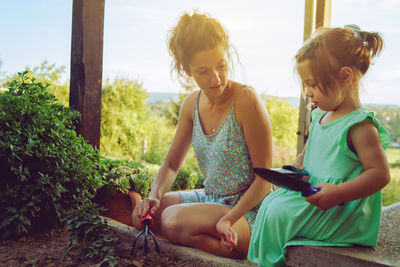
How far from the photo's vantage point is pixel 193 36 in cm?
207

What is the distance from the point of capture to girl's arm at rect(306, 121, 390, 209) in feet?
4.48

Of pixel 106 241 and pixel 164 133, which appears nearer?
pixel 106 241

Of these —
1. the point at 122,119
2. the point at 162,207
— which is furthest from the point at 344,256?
the point at 122,119

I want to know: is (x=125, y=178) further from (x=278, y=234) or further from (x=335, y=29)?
(x=335, y=29)

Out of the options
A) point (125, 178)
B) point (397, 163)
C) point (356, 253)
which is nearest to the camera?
point (356, 253)

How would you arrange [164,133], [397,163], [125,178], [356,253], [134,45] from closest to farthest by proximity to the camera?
1. [356,253]
2. [125,178]
3. [397,163]
4. [164,133]
5. [134,45]

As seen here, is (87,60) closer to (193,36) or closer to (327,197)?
(193,36)

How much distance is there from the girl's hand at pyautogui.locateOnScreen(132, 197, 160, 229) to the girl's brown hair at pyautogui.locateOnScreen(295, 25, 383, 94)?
117cm

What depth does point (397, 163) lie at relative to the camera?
19.5ft

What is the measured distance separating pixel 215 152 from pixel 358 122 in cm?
95

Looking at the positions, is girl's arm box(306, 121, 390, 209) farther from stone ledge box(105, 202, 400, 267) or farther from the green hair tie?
the green hair tie

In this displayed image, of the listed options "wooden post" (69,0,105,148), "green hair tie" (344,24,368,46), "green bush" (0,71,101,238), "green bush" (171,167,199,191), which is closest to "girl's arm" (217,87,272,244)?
"green hair tie" (344,24,368,46)

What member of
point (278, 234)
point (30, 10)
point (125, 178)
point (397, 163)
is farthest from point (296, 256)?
point (30, 10)

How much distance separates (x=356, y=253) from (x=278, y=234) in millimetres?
311
